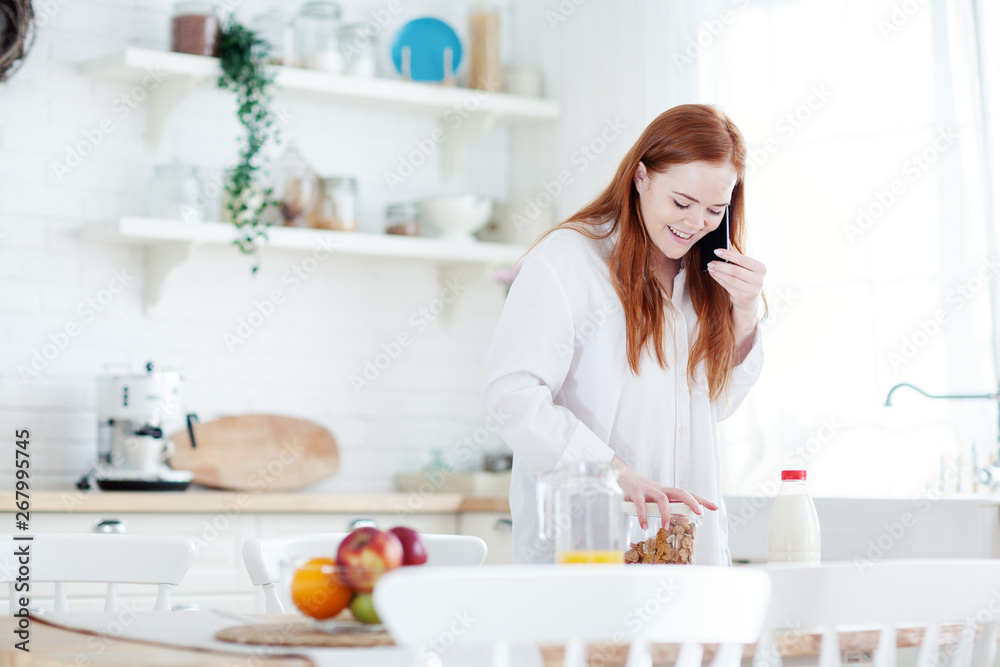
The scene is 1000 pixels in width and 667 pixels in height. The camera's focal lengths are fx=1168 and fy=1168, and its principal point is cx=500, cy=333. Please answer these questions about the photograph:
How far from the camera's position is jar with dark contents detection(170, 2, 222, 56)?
3473mm

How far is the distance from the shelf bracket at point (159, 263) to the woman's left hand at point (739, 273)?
2.04 meters

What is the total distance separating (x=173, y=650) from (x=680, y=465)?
2.97 ft

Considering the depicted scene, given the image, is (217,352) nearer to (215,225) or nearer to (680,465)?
(215,225)

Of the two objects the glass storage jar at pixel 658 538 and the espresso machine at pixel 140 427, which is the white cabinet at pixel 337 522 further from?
the glass storage jar at pixel 658 538

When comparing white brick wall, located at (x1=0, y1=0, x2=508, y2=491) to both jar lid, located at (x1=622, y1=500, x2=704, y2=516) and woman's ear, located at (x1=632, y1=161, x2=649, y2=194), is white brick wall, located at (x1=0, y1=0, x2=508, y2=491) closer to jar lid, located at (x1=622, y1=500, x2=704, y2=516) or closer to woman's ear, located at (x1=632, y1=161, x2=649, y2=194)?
woman's ear, located at (x1=632, y1=161, x2=649, y2=194)

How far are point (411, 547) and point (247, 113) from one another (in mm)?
2546

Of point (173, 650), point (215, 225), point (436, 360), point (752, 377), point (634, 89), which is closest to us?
point (173, 650)

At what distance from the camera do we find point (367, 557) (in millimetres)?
1117

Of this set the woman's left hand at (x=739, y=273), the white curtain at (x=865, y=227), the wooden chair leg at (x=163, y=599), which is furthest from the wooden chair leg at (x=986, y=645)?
the white curtain at (x=865, y=227)

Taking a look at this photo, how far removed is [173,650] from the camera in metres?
1.11

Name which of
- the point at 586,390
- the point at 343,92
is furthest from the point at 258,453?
the point at 586,390

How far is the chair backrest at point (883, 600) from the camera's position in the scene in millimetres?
1010

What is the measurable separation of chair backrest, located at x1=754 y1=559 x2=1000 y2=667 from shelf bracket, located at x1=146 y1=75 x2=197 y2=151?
283 cm

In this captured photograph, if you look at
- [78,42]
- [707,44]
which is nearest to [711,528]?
[707,44]
